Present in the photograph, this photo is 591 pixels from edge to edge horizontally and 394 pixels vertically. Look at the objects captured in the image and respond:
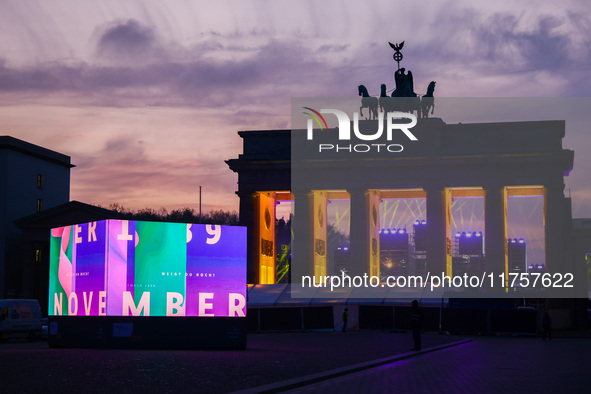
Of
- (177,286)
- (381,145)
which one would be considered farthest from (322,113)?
(177,286)

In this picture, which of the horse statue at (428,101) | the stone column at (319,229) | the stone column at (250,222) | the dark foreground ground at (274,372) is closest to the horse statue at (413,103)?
the horse statue at (428,101)

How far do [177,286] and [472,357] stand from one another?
9.99 meters

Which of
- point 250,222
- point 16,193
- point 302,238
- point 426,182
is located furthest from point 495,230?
point 16,193

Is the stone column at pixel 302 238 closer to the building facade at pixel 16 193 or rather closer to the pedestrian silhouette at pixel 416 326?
the building facade at pixel 16 193

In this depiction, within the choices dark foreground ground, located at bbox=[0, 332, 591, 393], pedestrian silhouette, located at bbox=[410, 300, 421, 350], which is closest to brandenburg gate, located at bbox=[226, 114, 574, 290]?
pedestrian silhouette, located at bbox=[410, 300, 421, 350]

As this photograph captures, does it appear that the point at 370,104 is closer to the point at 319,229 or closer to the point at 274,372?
the point at 319,229

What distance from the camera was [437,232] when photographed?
81250 mm

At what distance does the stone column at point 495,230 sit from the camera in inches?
3108

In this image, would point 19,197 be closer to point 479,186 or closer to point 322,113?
point 322,113

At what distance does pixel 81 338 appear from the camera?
100 feet

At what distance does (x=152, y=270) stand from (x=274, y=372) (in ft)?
33.5

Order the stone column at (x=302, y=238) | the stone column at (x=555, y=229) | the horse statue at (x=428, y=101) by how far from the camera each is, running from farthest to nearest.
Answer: the stone column at (x=302, y=238), the horse statue at (x=428, y=101), the stone column at (x=555, y=229)

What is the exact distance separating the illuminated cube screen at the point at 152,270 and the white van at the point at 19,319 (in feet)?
44.2

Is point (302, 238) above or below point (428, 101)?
below
